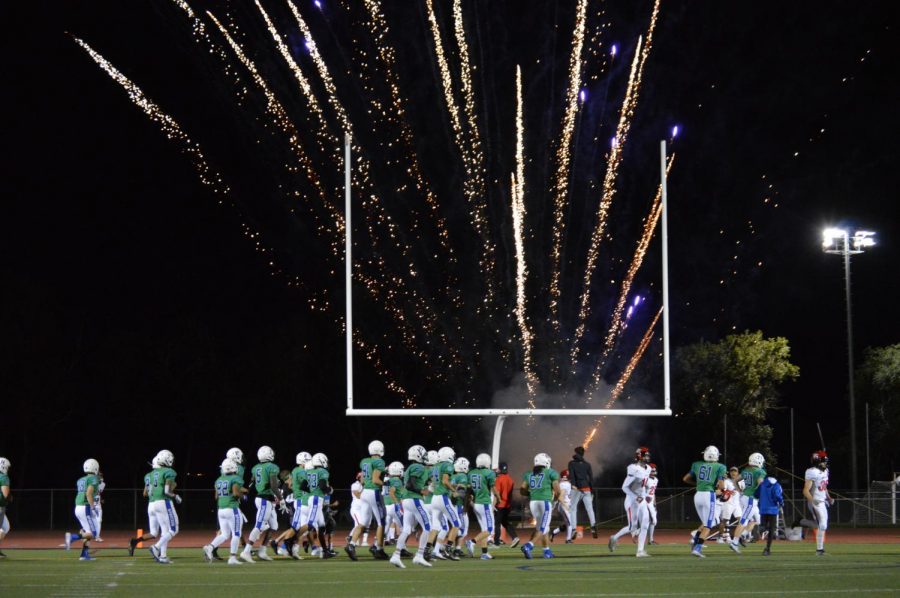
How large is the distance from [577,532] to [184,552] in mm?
7450

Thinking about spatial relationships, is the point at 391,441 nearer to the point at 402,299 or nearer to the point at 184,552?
the point at 402,299

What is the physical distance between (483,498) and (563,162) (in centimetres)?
1174

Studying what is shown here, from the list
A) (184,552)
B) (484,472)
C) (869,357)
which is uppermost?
(869,357)

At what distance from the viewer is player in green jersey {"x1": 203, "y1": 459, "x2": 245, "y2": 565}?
19.2 meters

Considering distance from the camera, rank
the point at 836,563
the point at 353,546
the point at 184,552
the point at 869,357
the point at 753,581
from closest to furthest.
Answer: the point at 753,581
the point at 836,563
the point at 353,546
the point at 184,552
the point at 869,357

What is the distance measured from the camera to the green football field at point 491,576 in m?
13.7

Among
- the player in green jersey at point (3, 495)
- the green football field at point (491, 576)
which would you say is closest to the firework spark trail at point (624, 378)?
the green football field at point (491, 576)

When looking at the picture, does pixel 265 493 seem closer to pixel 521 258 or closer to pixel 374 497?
pixel 374 497

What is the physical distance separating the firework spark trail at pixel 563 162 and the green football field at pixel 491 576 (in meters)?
9.96

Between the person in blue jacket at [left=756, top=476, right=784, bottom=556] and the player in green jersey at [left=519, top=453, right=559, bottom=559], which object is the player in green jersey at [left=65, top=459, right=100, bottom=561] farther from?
the person in blue jacket at [left=756, top=476, right=784, bottom=556]

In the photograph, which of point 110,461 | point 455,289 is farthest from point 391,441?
point 110,461

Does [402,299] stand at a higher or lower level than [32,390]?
higher

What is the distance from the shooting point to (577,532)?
25.4 m

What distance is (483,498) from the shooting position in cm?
2058
